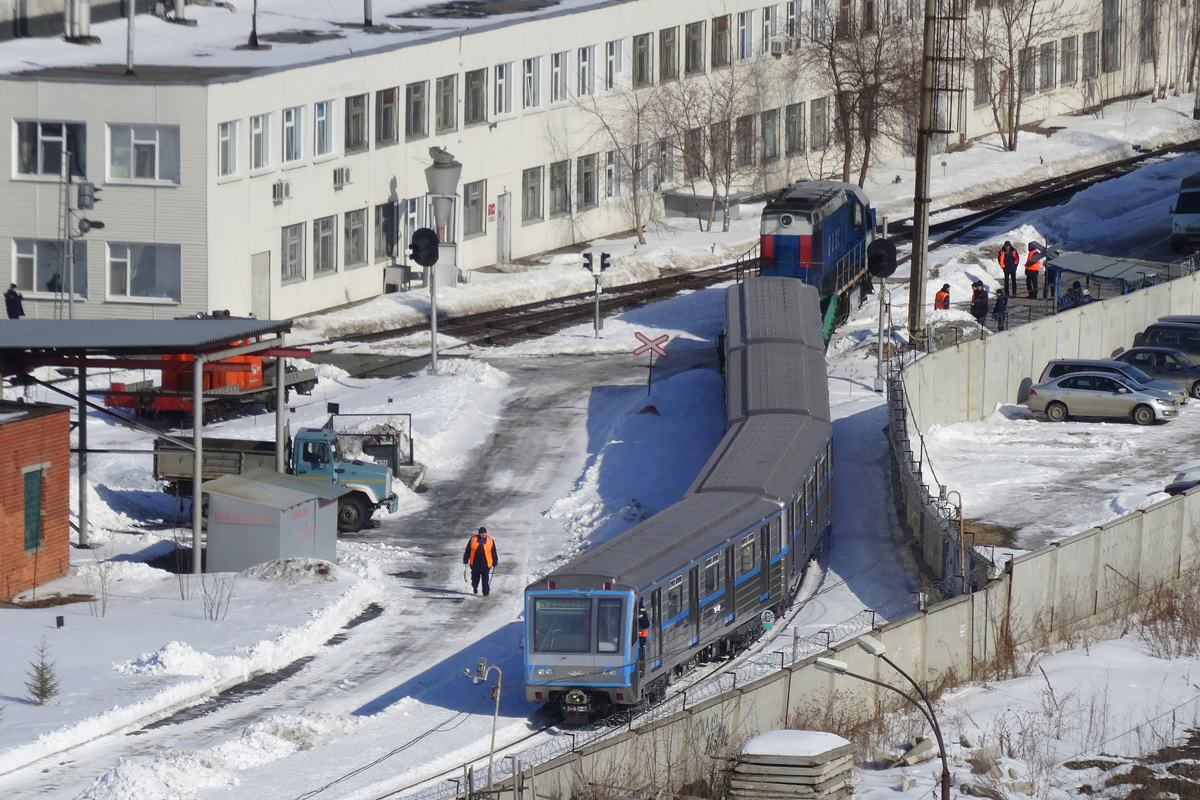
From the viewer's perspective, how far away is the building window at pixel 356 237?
61781 millimetres

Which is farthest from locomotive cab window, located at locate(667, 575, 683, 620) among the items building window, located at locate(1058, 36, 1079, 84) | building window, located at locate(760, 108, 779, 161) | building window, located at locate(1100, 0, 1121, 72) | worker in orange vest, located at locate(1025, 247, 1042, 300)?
building window, located at locate(1100, 0, 1121, 72)

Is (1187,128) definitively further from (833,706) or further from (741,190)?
(833,706)

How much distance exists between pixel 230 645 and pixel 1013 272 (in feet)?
116

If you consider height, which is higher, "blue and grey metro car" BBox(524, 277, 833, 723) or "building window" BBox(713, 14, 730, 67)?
"building window" BBox(713, 14, 730, 67)

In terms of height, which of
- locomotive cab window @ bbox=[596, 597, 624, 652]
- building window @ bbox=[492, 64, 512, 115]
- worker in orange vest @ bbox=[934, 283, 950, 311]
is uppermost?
building window @ bbox=[492, 64, 512, 115]

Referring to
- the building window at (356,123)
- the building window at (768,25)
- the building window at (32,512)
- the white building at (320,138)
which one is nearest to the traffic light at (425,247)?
the white building at (320,138)

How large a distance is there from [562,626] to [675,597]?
1.96 meters

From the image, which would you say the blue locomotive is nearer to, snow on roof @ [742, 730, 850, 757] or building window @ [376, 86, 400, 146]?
building window @ [376, 86, 400, 146]

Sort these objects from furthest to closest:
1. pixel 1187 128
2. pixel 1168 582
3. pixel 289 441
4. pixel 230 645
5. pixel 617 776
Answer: pixel 1187 128, pixel 289 441, pixel 1168 582, pixel 230 645, pixel 617 776

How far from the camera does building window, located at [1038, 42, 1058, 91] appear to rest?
95.6 metres

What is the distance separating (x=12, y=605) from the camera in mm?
34406

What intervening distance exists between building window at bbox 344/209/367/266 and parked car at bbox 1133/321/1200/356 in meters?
24.0

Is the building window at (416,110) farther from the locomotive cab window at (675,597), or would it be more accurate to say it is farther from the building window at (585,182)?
the locomotive cab window at (675,597)

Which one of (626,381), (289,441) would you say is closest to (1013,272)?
(626,381)
